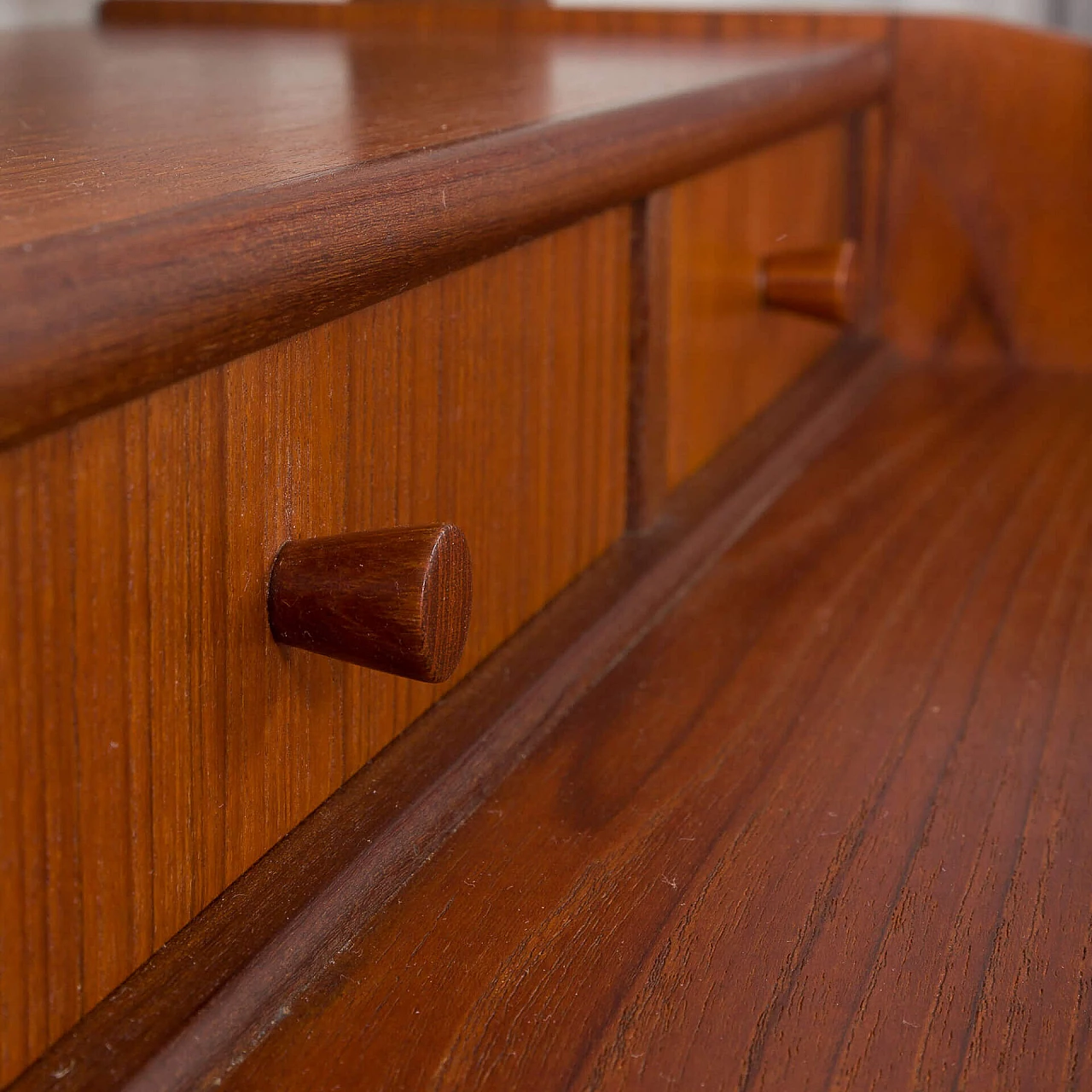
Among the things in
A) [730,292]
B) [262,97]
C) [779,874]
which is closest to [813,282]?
[730,292]

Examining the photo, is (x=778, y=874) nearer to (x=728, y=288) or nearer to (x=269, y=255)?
(x=269, y=255)

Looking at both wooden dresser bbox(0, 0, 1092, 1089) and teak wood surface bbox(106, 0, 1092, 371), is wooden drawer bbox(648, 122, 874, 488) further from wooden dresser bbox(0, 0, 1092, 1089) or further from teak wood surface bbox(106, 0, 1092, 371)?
teak wood surface bbox(106, 0, 1092, 371)

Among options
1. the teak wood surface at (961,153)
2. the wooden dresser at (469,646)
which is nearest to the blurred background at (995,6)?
the teak wood surface at (961,153)

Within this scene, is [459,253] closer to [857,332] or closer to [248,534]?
[248,534]

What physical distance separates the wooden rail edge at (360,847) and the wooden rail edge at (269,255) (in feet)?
0.49

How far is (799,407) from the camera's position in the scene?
0.96 meters

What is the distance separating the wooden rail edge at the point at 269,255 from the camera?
0.29 meters

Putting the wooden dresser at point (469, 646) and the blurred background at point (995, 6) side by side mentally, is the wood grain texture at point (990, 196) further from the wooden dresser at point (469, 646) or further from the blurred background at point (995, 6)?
the blurred background at point (995, 6)

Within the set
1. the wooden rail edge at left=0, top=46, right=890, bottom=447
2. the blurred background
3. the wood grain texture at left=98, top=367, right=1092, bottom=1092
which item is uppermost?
the blurred background

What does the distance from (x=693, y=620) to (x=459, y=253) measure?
245 mm

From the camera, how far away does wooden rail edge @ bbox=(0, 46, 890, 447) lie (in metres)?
0.29

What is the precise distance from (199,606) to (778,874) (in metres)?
0.20

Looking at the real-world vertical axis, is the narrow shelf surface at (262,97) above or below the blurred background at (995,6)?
below

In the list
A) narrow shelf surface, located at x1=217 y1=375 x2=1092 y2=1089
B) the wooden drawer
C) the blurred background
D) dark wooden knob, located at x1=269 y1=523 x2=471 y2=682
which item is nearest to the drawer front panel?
the wooden drawer
